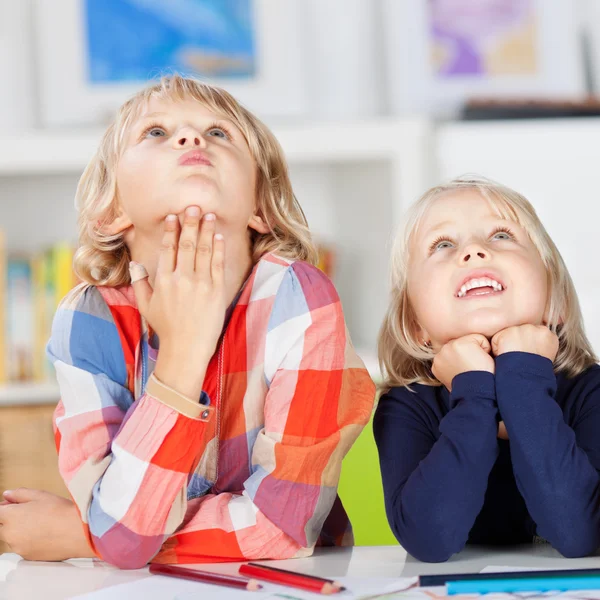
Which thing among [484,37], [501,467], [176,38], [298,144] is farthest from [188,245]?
[484,37]

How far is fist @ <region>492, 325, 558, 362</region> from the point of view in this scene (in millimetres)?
865

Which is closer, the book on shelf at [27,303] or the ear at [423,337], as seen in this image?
the ear at [423,337]

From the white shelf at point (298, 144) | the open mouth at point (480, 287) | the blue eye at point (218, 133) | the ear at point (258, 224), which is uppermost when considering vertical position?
the white shelf at point (298, 144)

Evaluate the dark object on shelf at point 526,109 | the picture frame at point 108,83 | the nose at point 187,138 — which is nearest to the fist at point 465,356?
the nose at point 187,138

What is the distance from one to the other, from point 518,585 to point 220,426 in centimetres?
35

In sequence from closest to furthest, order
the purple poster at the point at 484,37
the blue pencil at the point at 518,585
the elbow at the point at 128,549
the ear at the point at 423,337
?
the blue pencil at the point at 518,585 < the elbow at the point at 128,549 < the ear at the point at 423,337 < the purple poster at the point at 484,37

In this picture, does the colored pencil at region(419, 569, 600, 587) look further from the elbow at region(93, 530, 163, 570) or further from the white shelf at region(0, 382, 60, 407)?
the white shelf at region(0, 382, 60, 407)

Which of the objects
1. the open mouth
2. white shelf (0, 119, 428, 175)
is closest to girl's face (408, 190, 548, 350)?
the open mouth

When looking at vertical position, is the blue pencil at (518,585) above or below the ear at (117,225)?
below

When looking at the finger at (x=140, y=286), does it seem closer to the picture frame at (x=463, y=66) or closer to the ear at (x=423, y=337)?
the ear at (x=423, y=337)

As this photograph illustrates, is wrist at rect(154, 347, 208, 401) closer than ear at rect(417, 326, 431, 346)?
Yes

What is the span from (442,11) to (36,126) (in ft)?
3.62

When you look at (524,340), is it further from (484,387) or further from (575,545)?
(575,545)

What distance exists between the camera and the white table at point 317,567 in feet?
2.32
